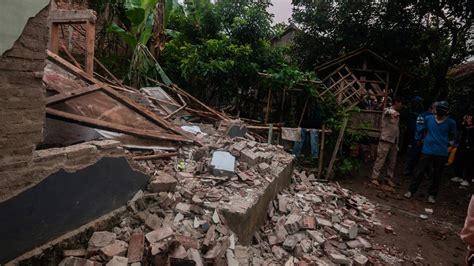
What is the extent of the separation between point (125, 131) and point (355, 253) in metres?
3.45

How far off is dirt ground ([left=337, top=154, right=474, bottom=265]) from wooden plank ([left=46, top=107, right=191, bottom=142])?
11.7 feet

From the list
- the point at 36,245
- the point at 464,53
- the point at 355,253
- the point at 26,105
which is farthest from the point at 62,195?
the point at 464,53

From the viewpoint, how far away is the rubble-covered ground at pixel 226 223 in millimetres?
2479

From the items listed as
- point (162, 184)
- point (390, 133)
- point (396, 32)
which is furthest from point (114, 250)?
point (396, 32)

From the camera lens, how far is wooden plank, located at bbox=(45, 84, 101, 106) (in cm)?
293

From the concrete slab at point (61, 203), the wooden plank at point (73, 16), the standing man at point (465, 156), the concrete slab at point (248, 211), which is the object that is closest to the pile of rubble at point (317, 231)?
the concrete slab at point (248, 211)

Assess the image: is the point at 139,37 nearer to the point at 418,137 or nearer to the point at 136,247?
the point at 136,247

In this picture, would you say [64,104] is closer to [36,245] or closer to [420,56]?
[36,245]

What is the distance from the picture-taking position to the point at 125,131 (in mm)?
3469

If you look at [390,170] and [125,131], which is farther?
[390,170]

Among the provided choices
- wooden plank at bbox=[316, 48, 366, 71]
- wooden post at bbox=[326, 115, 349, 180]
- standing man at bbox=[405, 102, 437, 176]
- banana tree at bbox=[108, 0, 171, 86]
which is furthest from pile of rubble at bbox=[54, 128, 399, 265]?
wooden plank at bbox=[316, 48, 366, 71]

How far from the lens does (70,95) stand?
3.14 meters

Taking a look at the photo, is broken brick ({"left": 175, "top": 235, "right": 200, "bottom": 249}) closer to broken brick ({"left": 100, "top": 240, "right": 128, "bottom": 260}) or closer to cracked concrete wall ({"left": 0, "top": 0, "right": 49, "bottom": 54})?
broken brick ({"left": 100, "top": 240, "right": 128, "bottom": 260})

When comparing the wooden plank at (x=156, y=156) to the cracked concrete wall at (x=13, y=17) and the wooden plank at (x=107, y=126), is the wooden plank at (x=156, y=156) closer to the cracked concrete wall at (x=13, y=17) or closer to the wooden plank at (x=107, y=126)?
the wooden plank at (x=107, y=126)
